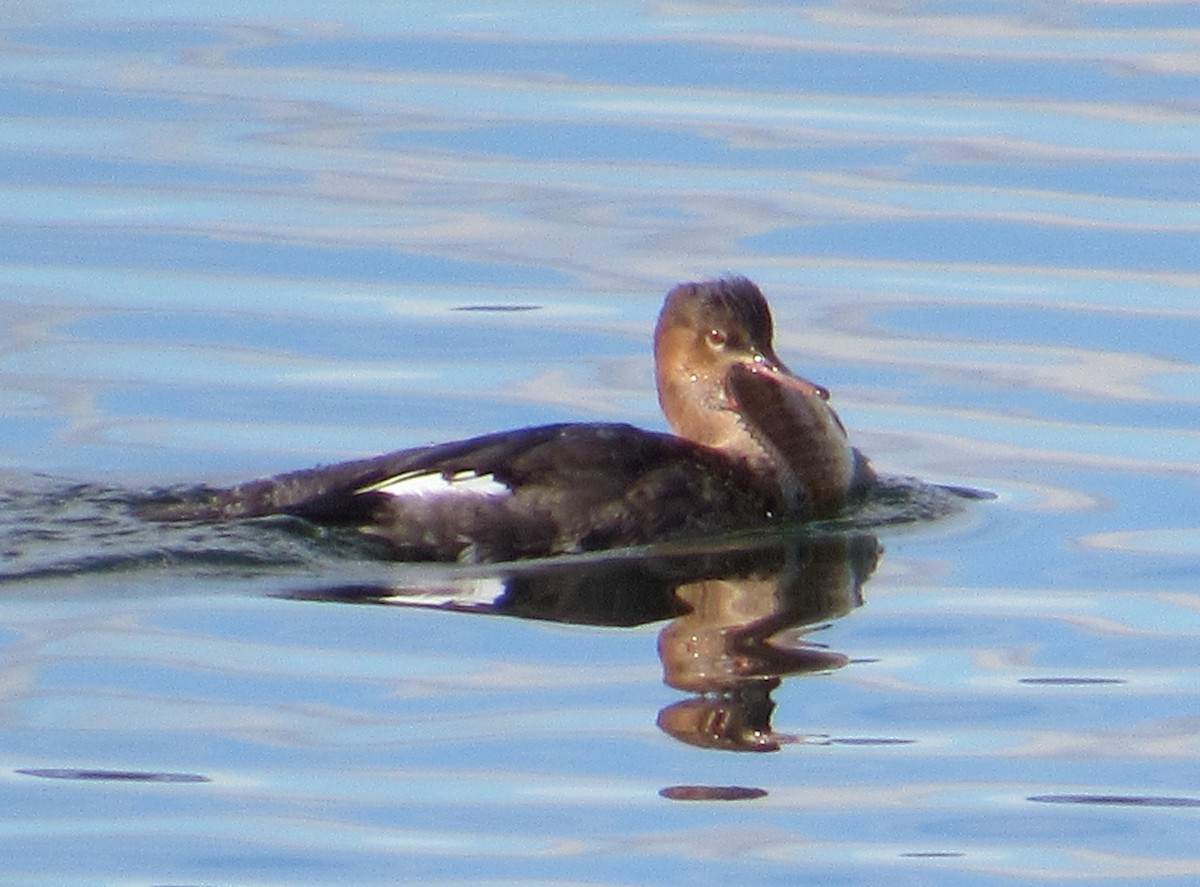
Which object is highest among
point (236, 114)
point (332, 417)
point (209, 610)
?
point (236, 114)

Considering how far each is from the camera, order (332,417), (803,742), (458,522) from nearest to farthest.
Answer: (803,742), (458,522), (332,417)

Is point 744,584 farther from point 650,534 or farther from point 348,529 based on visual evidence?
point 348,529

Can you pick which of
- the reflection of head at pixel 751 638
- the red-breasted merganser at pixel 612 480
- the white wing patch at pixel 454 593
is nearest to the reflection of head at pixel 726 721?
the reflection of head at pixel 751 638

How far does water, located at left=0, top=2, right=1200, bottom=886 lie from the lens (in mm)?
8375

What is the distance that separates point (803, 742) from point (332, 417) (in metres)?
4.48

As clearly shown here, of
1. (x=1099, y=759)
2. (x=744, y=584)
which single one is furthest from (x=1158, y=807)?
(x=744, y=584)

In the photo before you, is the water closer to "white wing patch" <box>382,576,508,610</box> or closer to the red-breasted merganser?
"white wing patch" <box>382,576,508,610</box>

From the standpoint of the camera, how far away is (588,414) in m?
13.2

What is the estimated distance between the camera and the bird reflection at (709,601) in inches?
370

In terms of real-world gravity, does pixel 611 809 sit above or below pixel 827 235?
below

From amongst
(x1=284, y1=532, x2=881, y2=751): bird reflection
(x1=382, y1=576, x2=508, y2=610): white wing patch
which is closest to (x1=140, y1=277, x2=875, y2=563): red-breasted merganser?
(x1=284, y1=532, x2=881, y2=751): bird reflection

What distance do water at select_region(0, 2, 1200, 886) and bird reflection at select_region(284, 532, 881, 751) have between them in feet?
0.09

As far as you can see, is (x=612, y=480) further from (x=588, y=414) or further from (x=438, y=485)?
(x=588, y=414)

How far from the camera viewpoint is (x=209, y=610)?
1025cm
